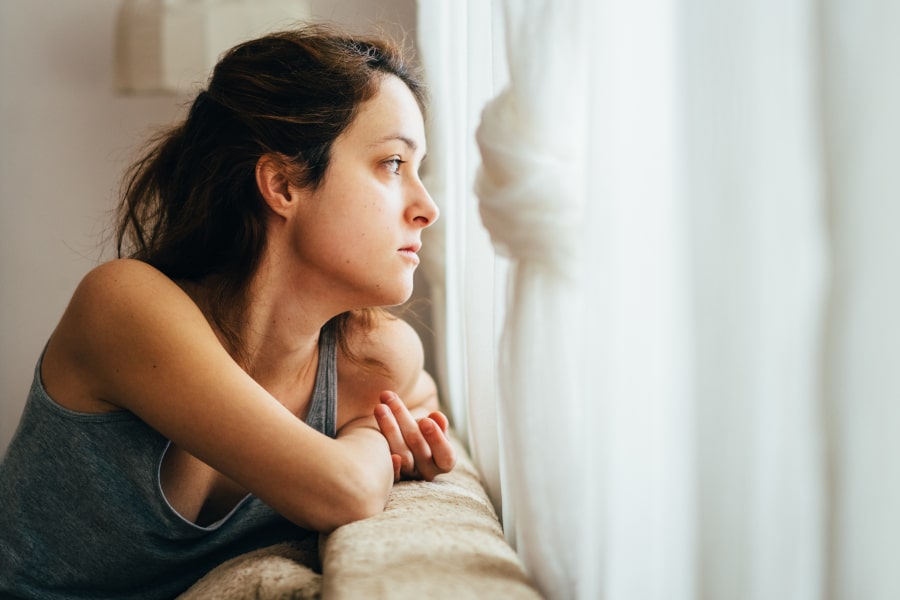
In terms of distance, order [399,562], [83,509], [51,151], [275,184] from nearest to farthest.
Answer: [399,562], [83,509], [275,184], [51,151]

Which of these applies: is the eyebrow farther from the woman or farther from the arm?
the arm

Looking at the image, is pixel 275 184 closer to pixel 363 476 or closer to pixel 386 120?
pixel 386 120

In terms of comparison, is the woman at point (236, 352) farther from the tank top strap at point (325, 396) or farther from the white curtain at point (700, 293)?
the white curtain at point (700, 293)

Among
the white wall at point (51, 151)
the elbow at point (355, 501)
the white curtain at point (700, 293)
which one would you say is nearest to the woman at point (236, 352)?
the elbow at point (355, 501)

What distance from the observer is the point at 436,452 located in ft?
3.79

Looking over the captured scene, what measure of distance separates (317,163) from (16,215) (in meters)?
1.56

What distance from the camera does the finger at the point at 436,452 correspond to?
1.15 metres

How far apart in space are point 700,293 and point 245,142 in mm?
766

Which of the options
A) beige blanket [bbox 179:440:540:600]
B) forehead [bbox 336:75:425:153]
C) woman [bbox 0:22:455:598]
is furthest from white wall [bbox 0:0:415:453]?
beige blanket [bbox 179:440:540:600]

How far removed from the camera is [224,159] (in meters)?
1.12

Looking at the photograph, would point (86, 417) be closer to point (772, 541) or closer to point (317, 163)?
point (317, 163)

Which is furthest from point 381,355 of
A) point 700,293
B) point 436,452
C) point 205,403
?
point 700,293

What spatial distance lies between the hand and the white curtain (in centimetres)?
35

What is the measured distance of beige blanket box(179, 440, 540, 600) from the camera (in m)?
0.66
